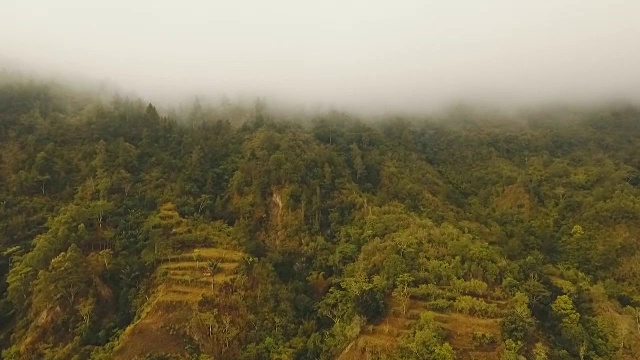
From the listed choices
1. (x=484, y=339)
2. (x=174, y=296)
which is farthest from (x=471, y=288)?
Result: (x=174, y=296)

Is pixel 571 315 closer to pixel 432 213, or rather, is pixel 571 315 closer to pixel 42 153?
pixel 432 213

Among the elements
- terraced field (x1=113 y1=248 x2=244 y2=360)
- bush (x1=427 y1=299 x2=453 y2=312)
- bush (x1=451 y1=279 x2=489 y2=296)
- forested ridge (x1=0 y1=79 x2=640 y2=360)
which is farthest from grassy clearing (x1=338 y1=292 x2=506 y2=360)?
terraced field (x1=113 y1=248 x2=244 y2=360)

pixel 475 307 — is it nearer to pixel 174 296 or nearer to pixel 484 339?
pixel 484 339

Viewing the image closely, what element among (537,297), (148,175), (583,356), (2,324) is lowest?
(2,324)

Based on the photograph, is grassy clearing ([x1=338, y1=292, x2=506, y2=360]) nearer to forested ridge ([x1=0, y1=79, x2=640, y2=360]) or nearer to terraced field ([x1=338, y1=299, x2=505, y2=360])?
terraced field ([x1=338, y1=299, x2=505, y2=360])

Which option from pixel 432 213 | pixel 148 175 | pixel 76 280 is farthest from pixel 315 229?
pixel 76 280

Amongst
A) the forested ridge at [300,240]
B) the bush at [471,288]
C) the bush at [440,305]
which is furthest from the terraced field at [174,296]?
the bush at [471,288]
